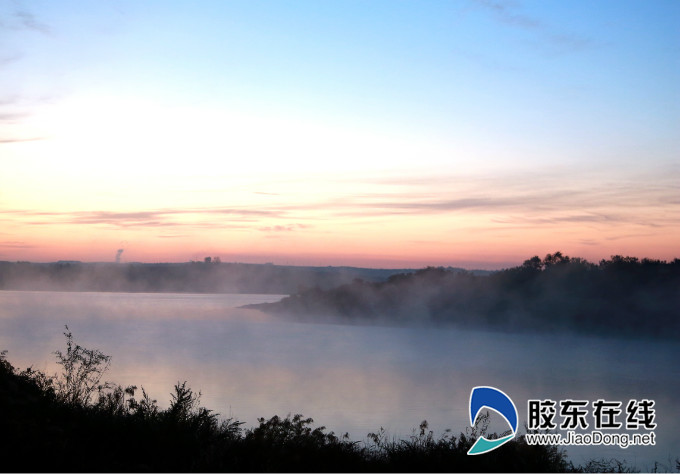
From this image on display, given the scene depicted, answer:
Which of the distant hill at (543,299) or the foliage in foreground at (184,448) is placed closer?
the foliage in foreground at (184,448)

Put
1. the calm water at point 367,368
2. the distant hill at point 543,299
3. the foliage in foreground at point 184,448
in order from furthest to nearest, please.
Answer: the distant hill at point 543,299 < the calm water at point 367,368 < the foliage in foreground at point 184,448

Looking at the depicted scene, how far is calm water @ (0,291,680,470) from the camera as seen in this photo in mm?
15609

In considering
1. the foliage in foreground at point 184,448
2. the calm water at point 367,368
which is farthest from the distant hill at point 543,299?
the foliage in foreground at point 184,448

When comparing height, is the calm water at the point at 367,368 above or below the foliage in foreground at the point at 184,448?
below

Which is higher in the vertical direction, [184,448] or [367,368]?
[184,448]

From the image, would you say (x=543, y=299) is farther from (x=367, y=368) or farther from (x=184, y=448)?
(x=184, y=448)

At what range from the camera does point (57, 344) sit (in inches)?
1067

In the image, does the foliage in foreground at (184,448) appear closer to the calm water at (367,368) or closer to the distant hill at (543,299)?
the calm water at (367,368)

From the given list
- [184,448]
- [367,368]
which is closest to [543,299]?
[367,368]

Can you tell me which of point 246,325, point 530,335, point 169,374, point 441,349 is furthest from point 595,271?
point 169,374

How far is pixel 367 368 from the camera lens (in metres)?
27.5

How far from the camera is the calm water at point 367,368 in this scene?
51.2 ft

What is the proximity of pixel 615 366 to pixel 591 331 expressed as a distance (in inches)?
526

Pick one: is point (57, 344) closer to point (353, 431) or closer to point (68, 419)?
point (353, 431)
